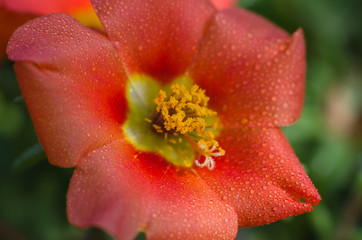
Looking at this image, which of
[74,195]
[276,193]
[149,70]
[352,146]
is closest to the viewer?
[74,195]

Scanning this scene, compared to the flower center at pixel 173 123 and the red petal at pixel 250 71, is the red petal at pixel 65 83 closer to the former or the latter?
the flower center at pixel 173 123

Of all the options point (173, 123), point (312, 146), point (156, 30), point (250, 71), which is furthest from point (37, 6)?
→ point (312, 146)

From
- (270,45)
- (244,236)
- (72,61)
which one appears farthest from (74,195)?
(244,236)

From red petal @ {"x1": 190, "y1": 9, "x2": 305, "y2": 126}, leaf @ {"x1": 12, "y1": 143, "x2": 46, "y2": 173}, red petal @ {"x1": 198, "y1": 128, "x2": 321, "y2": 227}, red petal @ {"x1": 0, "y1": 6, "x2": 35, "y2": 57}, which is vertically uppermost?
red petal @ {"x1": 190, "y1": 9, "x2": 305, "y2": 126}

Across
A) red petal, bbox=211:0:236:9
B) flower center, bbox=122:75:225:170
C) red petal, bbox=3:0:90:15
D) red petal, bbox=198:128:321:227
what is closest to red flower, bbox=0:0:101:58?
red petal, bbox=3:0:90:15

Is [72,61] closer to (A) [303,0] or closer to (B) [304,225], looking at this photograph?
(B) [304,225]

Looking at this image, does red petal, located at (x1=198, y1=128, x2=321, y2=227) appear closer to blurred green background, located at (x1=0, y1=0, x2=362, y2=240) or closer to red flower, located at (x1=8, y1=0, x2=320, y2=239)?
red flower, located at (x1=8, y1=0, x2=320, y2=239)
